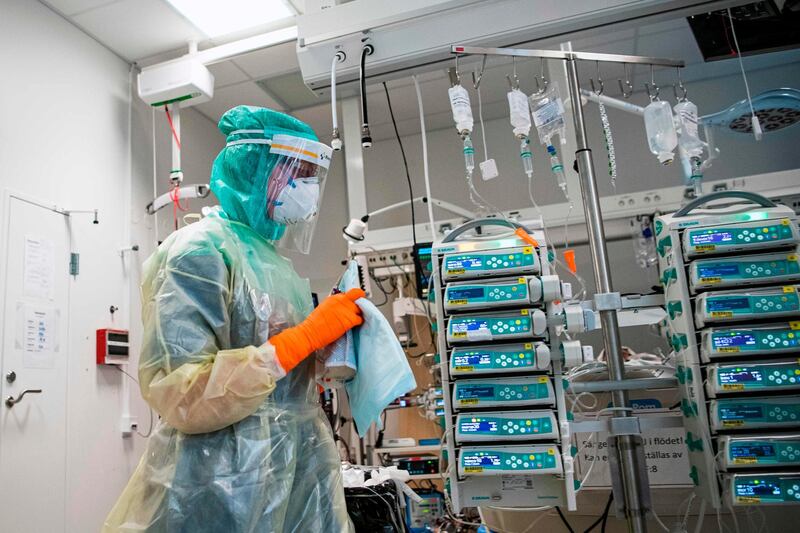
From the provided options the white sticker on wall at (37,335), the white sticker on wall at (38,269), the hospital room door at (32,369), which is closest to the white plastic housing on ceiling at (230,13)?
the hospital room door at (32,369)

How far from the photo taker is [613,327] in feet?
5.68

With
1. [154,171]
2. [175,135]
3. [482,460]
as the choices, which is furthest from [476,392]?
[154,171]

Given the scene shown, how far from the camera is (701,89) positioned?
177 inches

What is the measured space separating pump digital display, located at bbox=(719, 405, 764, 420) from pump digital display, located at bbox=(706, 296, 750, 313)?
0.96 feet

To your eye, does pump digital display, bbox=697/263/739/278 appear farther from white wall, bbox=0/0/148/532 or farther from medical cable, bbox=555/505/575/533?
white wall, bbox=0/0/148/532

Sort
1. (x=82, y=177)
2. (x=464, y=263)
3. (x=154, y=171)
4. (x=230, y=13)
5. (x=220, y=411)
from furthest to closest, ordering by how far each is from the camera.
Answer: (x=154, y=171) < (x=230, y=13) < (x=82, y=177) < (x=464, y=263) < (x=220, y=411)

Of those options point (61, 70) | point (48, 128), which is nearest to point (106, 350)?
point (48, 128)

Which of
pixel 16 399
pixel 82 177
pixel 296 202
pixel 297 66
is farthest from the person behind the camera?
pixel 297 66

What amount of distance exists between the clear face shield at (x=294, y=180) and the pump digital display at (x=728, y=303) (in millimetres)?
1239

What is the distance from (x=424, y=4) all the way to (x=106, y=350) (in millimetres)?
2475

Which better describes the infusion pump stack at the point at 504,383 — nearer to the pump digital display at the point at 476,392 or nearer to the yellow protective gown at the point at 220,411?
the pump digital display at the point at 476,392

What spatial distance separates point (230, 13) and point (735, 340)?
311 centimetres

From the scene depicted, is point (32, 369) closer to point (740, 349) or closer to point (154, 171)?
point (154, 171)

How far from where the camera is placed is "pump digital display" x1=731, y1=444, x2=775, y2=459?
1641 millimetres
